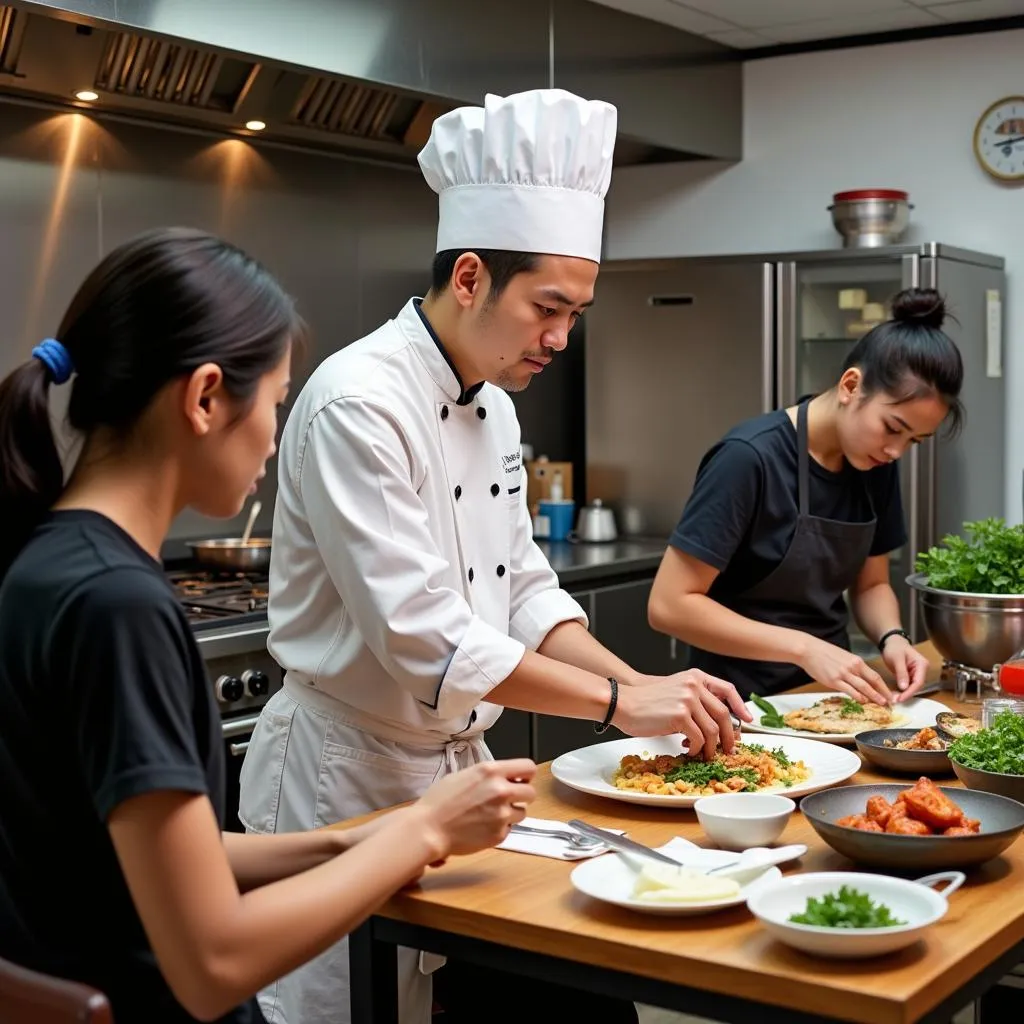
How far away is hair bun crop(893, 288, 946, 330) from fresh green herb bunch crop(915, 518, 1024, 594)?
406 mm

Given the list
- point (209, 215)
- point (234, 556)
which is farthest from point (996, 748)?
point (209, 215)

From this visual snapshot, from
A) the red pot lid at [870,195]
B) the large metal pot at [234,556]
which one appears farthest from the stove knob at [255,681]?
the red pot lid at [870,195]

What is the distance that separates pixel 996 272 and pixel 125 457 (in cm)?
392

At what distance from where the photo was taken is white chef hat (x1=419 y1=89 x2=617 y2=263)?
206 cm

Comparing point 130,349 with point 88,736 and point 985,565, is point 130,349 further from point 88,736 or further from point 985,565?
point 985,565

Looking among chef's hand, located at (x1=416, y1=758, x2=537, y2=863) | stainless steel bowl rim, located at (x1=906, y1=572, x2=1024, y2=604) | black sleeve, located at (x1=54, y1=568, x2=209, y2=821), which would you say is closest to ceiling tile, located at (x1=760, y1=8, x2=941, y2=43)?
stainless steel bowl rim, located at (x1=906, y1=572, x2=1024, y2=604)

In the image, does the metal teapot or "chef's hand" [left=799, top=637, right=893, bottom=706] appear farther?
the metal teapot

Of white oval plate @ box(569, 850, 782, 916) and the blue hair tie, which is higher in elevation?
the blue hair tie

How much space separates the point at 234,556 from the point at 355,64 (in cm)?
127

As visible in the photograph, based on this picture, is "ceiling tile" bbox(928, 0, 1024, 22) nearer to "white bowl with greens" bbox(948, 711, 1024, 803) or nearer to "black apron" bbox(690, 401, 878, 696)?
"black apron" bbox(690, 401, 878, 696)

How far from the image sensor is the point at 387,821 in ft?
5.07

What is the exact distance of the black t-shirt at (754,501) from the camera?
2.74m

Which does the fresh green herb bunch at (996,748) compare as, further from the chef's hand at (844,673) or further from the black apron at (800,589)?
the black apron at (800,589)

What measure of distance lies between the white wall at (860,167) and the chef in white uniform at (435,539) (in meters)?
2.92
